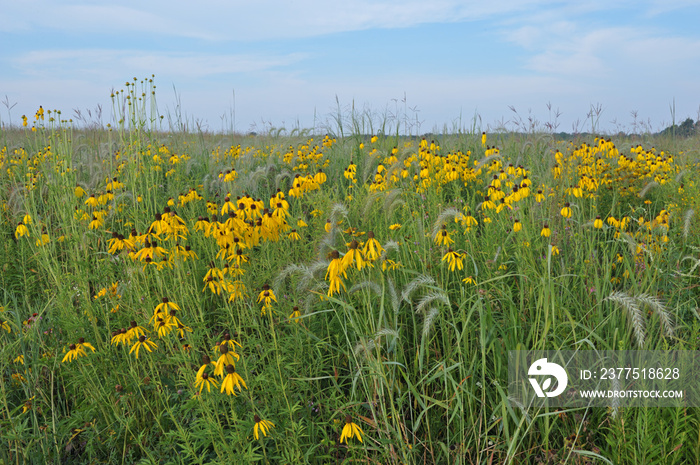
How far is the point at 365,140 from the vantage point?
7734 millimetres

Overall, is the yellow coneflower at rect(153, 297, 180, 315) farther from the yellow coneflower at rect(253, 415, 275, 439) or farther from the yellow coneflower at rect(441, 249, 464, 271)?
the yellow coneflower at rect(441, 249, 464, 271)

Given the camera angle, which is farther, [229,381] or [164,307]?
[164,307]

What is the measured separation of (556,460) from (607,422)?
302mm

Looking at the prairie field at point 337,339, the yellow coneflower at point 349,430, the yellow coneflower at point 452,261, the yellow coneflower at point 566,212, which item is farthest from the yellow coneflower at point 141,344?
the yellow coneflower at point 566,212

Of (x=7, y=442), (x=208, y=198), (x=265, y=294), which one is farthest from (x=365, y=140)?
(x=7, y=442)

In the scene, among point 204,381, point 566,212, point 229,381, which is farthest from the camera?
point 566,212

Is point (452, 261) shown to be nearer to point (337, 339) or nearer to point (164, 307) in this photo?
point (337, 339)

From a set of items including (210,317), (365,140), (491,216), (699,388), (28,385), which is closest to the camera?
(699,388)

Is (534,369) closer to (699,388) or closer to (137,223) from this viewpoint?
(699,388)

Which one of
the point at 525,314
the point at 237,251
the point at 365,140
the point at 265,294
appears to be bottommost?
the point at 525,314

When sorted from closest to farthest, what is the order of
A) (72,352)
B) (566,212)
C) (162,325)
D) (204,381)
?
(204,381) < (162,325) < (72,352) < (566,212)

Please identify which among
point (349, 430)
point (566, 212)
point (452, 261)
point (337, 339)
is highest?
point (566, 212)

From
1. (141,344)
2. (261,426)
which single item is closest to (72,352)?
(141,344)

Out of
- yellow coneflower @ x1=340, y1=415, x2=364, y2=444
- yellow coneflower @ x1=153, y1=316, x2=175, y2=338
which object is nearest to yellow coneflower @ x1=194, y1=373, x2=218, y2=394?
yellow coneflower @ x1=153, y1=316, x2=175, y2=338
